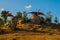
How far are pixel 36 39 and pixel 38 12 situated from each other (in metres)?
23.5

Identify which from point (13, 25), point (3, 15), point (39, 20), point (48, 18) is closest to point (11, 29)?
point (13, 25)

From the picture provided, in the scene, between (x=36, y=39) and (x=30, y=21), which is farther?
(x=30, y=21)

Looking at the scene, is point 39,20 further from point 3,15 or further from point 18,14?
point 3,15

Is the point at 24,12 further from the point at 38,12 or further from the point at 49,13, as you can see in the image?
the point at 49,13

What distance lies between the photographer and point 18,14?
50.4 metres

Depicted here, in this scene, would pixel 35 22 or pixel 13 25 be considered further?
pixel 35 22

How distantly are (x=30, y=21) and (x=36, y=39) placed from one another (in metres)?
23.0

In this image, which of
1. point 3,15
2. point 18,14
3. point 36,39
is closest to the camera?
point 36,39

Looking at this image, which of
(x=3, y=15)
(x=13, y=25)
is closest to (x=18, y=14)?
(x=3, y=15)

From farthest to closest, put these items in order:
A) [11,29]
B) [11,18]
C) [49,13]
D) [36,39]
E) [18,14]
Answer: [49,13] → [18,14] → [11,18] → [11,29] → [36,39]

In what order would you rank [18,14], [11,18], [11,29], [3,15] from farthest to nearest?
1. [18,14]
2. [3,15]
3. [11,18]
4. [11,29]

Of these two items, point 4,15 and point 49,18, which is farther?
point 49,18

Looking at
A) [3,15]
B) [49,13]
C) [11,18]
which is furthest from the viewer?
[49,13]

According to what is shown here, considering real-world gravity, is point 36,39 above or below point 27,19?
below
